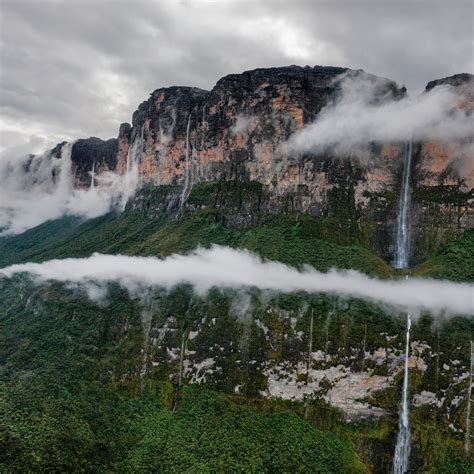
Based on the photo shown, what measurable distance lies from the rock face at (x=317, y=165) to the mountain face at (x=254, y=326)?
10.1 inches

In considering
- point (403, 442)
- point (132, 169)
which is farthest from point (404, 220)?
point (132, 169)

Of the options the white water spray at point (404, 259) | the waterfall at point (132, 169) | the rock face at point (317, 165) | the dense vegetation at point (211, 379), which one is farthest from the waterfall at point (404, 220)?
the waterfall at point (132, 169)

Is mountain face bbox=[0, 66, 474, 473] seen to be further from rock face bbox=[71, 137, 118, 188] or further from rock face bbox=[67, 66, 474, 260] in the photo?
rock face bbox=[71, 137, 118, 188]

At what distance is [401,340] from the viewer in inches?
2076

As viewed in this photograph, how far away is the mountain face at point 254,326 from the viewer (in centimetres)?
4559

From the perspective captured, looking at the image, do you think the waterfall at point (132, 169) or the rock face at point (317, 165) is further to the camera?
the waterfall at point (132, 169)

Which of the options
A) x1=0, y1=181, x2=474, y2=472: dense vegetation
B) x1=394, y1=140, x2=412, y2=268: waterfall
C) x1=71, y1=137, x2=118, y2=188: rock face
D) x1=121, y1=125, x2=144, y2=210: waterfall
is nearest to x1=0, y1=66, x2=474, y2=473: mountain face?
x1=0, y1=181, x2=474, y2=472: dense vegetation

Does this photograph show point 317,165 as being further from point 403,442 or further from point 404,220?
point 403,442

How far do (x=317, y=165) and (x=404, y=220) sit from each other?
1498 cm

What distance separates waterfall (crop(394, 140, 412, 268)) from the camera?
68875mm

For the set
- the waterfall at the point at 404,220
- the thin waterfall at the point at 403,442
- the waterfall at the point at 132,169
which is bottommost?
the thin waterfall at the point at 403,442

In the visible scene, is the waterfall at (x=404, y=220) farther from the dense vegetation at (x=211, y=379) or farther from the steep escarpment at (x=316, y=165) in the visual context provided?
the dense vegetation at (x=211, y=379)

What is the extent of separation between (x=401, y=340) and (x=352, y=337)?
5.13 meters

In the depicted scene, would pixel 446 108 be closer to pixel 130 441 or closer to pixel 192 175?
pixel 192 175
